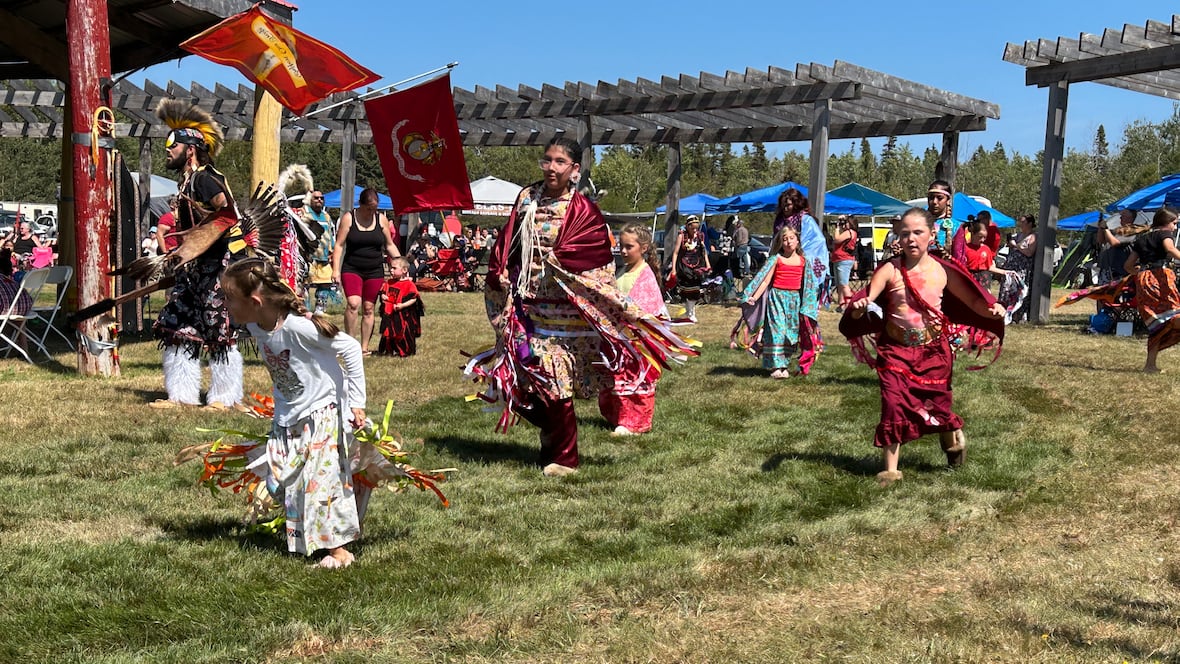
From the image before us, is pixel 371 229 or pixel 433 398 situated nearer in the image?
pixel 433 398

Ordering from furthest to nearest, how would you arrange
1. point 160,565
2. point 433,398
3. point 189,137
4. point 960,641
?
point 433,398 < point 189,137 < point 160,565 < point 960,641

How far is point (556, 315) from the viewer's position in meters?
6.41

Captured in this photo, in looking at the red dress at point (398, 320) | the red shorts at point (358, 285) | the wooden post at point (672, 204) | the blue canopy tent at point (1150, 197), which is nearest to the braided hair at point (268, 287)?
the red shorts at point (358, 285)

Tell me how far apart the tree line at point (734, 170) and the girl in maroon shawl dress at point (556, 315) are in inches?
1453

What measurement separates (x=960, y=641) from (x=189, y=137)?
588 centimetres

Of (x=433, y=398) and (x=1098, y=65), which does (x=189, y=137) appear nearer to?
(x=433, y=398)

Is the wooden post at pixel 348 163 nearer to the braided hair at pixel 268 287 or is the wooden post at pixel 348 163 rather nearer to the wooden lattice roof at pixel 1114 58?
the wooden lattice roof at pixel 1114 58

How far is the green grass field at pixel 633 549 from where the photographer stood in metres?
3.76

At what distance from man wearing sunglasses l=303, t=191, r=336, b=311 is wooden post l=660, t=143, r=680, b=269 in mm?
5896

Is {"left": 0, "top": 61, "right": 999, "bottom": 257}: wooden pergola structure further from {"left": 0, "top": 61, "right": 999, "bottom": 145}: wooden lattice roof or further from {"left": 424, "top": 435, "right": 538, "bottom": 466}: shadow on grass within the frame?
{"left": 424, "top": 435, "right": 538, "bottom": 466}: shadow on grass

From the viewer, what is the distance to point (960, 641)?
378 centimetres

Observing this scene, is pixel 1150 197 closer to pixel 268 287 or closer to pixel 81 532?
pixel 268 287

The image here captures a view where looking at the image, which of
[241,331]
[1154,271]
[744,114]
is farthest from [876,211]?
[241,331]

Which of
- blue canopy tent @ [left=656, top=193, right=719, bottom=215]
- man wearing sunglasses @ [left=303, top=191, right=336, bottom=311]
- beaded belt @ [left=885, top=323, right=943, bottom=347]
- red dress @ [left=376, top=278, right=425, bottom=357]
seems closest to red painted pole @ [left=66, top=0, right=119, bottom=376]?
red dress @ [left=376, top=278, right=425, bottom=357]
